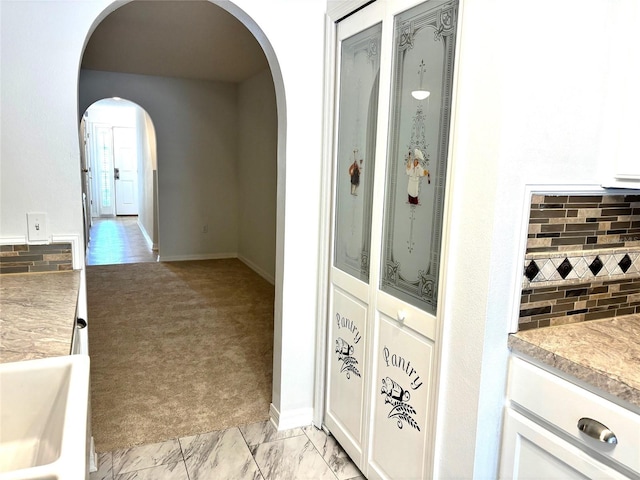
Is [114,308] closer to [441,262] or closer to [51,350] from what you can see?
[51,350]

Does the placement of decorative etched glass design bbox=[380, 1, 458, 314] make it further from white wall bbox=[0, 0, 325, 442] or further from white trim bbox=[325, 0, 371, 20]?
white wall bbox=[0, 0, 325, 442]

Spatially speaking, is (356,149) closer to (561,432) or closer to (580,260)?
(580,260)

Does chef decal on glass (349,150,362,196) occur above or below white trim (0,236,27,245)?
above

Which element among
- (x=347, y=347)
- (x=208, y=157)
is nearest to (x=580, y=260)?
(x=347, y=347)

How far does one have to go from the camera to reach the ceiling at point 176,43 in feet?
11.8

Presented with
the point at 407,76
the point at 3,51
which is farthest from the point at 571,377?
the point at 3,51

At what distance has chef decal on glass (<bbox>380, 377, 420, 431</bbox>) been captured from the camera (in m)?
1.75

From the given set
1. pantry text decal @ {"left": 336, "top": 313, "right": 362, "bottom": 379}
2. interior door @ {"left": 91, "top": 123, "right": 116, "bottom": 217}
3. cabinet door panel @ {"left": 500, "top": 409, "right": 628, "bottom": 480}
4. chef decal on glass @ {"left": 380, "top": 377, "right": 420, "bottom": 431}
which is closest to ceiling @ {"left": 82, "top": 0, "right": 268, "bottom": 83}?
pantry text decal @ {"left": 336, "top": 313, "right": 362, "bottom": 379}

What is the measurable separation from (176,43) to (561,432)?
4.48m

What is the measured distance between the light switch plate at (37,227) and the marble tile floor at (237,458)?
3.45 ft

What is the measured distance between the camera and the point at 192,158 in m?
6.51

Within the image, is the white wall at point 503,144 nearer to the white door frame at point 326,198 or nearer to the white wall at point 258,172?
the white door frame at point 326,198

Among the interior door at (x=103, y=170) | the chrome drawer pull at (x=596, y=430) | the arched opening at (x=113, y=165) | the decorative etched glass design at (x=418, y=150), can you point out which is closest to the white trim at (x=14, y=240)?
the decorative etched glass design at (x=418, y=150)

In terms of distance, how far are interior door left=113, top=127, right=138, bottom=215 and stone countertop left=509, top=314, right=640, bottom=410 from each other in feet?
37.0
